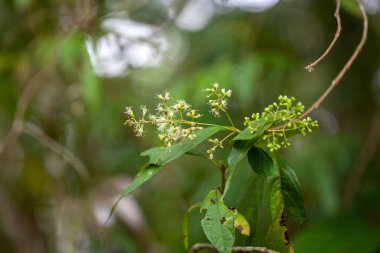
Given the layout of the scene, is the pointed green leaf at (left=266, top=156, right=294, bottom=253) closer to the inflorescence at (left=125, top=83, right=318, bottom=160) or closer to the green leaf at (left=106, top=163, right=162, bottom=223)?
the inflorescence at (left=125, top=83, right=318, bottom=160)

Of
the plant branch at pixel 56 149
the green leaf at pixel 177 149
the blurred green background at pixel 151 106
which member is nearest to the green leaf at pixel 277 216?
the green leaf at pixel 177 149

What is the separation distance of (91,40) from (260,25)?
691mm

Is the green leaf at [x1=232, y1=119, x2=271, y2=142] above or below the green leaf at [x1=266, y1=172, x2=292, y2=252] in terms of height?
above

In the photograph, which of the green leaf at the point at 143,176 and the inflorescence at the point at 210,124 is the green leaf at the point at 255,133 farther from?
the green leaf at the point at 143,176

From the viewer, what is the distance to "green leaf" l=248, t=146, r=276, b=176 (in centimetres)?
68

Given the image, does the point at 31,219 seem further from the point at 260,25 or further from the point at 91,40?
the point at 260,25

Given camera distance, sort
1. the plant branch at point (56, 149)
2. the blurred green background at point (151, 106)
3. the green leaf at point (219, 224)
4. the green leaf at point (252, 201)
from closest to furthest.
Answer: the green leaf at point (219, 224)
the green leaf at point (252, 201)
the plant branch at point (56, 149)
the blurred green background at point (151, 106)

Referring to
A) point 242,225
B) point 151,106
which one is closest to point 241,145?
point 242,225

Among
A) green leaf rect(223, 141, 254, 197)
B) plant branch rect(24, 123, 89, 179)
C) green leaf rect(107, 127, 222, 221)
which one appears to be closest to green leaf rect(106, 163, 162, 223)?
green leaf rect(107, 127, 222, 221)

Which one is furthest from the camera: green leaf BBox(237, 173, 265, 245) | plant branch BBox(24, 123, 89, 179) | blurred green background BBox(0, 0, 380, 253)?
blurred green background BBox(0, 0, 380, 253)

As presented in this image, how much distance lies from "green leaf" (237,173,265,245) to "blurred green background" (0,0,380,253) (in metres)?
0.53

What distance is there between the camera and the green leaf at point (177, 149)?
2.22ft

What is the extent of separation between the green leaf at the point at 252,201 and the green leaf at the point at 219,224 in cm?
10

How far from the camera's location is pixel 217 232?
2.03ft
